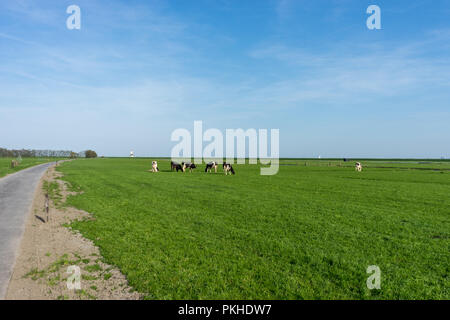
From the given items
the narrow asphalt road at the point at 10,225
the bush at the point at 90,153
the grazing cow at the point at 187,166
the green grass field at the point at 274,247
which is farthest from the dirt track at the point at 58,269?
the bush at the point at 90,153

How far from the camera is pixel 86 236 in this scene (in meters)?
10.4

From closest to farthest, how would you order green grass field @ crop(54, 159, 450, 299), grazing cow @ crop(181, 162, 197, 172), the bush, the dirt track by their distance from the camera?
the dirt track → green grass field @ crop(54, 159, 450, 299) → grazing cow @ crop(181, 162, 197, 172) → the bush

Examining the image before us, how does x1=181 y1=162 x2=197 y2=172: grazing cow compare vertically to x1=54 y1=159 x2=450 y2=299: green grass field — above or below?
above

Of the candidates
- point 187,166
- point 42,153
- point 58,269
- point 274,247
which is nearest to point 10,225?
point 58,269

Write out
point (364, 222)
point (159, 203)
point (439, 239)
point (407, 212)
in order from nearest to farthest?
point (439, 239)
point (364, 222)
point (407, 212)
point (159, 203)

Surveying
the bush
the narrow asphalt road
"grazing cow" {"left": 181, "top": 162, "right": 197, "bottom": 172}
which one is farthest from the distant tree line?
the narrow asphalt road

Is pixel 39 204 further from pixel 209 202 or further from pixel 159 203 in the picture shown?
pixel 209 202

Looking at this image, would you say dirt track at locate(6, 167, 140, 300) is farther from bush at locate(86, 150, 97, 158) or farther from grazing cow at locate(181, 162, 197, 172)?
bush at locate(86, 150, 97, 158)

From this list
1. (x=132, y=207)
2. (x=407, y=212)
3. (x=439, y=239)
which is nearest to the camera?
(x=439, y=239)

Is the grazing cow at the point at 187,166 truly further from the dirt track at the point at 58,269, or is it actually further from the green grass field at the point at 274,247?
the dirt track at the point at 58,269

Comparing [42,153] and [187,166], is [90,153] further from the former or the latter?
[187,166]

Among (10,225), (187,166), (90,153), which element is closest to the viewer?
(10,225)

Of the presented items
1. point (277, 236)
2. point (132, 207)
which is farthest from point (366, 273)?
point (132, 207)

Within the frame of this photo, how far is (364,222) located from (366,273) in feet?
19.2
